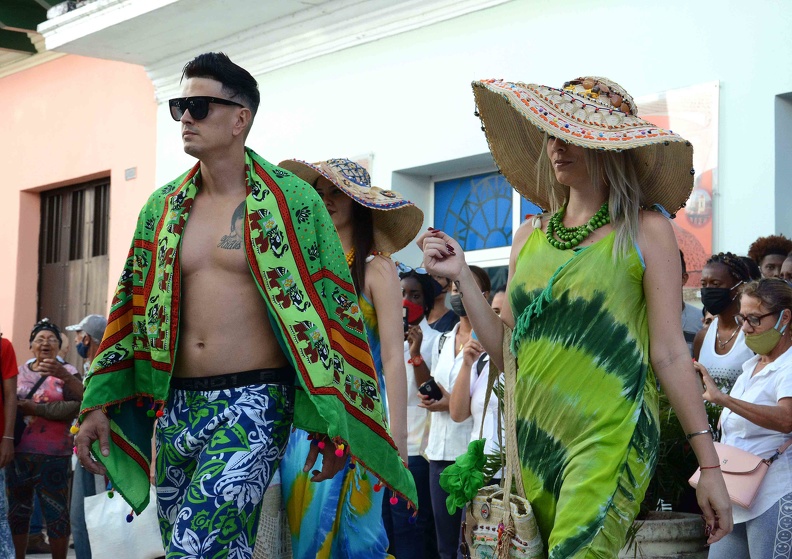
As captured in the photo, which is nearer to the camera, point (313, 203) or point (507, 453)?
point (507, 453)

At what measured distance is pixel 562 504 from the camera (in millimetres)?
3787

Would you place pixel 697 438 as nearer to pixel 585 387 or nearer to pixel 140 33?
pixel 585 387

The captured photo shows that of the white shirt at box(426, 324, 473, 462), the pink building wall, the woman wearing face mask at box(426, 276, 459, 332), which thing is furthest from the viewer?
the pink building wall

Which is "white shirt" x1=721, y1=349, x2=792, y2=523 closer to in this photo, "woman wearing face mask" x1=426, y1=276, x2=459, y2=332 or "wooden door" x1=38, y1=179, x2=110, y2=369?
"woman wearing face mask" x1=426, y1=276, x2=459, y2=332

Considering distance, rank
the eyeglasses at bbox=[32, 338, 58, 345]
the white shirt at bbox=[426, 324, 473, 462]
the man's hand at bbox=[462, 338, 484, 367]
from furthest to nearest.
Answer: the eyeglasses at bbox=[32, 338, 58, 345]
the white shirt at bbox=[426, 324, 473, 462]
the man's hand at bbox=[462, 338, 484, 367]

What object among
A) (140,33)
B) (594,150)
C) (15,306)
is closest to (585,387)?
(594,150)

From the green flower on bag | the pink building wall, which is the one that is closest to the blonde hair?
the green flower on bag

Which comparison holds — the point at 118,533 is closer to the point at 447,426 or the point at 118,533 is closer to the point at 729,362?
the point at 447,426

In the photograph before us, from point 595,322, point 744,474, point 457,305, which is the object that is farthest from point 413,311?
point 595,322

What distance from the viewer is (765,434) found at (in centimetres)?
577

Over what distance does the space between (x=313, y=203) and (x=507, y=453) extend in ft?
3.93

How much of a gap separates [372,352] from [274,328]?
4.36ft

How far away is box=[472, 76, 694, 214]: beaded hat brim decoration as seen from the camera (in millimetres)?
4012

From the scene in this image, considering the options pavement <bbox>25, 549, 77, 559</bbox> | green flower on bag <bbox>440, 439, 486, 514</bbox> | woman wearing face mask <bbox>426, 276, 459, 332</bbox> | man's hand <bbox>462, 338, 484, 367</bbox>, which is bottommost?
pavement <bbox>25, 549, 77, 559</bbox>
